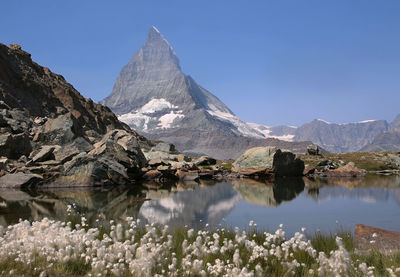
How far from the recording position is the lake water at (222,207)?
70.7 ft

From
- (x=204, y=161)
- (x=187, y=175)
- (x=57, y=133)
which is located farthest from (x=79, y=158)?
(x=204, y=161)

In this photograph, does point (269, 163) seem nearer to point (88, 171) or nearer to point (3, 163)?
point (88, 171)

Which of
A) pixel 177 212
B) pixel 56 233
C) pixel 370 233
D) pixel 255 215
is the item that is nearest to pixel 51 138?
pixel 177 212

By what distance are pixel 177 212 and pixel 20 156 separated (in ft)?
98.9

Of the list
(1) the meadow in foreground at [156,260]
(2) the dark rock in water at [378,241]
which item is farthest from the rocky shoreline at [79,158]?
(2) the dark rock in water at [378,241]

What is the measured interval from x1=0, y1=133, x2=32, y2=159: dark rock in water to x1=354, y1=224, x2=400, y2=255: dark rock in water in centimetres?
4290

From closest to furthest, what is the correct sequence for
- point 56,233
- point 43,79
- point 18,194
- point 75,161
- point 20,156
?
point 56,233 < point 18,194 < point 75,161 < point 20,156 < point 43,79

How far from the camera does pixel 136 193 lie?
1454 inches

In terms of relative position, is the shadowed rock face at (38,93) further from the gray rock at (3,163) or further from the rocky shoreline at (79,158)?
the gray rock at (3,163)

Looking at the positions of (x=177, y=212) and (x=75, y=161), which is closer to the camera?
(x=177, y=212)

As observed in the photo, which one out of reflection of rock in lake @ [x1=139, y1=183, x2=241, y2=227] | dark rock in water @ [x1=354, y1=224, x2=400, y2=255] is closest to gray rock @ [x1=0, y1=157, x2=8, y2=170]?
reflection of rock in lake @ [x1=139, y1=183, x2=241, y2=227]

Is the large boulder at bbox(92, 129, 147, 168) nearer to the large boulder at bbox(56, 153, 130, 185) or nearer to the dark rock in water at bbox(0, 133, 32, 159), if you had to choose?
the large boulder at bbox(56, 153, 130, 185)

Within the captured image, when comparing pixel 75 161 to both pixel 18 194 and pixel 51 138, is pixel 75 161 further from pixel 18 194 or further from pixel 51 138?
pixel 51 138

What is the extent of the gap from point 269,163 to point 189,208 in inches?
1368
